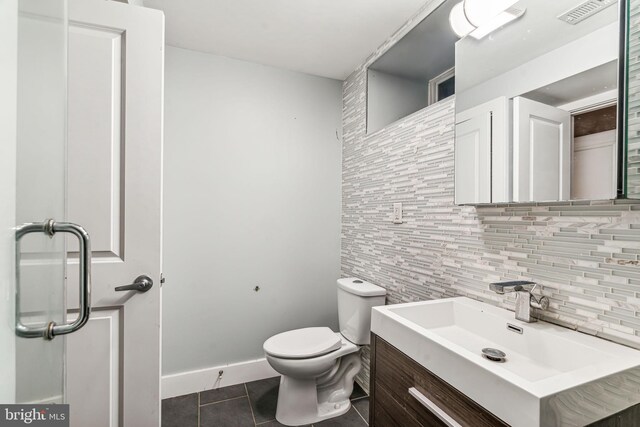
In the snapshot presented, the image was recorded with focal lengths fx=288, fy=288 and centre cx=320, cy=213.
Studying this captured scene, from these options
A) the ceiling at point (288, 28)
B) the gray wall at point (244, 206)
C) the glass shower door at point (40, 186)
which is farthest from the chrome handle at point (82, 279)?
the ceiling at point (288, 28)

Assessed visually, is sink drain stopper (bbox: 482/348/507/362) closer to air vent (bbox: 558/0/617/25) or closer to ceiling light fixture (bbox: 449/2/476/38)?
air vent (bbox: 558/0/617/25)

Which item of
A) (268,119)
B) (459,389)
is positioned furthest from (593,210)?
(268,119)

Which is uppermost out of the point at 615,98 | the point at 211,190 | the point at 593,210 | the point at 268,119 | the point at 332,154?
the point at 268,119

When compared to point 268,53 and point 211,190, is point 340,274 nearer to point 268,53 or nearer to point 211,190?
point 211,190

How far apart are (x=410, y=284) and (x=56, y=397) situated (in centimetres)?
142

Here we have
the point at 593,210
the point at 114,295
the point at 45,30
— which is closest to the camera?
the point at 45,30

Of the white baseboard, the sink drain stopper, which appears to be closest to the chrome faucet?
the sink drain stopper

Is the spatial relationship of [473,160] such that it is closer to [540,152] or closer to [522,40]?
[540,152]

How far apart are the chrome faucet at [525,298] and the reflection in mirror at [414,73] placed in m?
1.11

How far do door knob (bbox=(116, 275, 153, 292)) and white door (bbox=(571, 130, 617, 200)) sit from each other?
1.46m

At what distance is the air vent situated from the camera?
31.3 inches

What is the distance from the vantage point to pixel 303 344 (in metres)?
1.70

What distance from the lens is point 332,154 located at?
2.29m

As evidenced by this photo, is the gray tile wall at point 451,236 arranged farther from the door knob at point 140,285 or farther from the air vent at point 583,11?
the door knob at point 140,285
